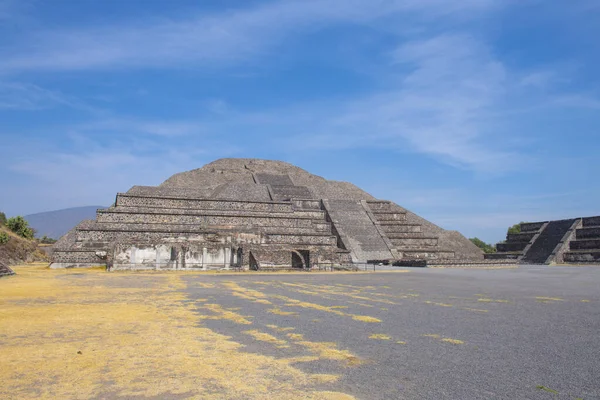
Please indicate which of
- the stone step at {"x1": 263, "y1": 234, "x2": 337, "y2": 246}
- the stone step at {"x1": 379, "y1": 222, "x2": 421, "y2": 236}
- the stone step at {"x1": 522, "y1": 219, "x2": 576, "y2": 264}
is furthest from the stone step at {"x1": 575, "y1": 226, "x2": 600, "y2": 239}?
the stone step at {"x1": 263, "y1": 234, "x2": 337, "y2": 246}

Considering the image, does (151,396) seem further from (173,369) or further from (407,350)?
(407,350)

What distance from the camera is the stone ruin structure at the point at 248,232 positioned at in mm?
19500

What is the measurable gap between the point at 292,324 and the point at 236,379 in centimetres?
240

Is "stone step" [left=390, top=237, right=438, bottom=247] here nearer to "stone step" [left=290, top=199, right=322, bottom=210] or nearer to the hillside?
"stone step" [left=290, top=199, right=322, bottom=210]

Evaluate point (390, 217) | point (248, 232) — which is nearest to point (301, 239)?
point (248, 232)

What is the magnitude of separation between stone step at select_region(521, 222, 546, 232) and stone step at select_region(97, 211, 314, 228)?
59.4ft

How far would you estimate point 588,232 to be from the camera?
30.6 meters

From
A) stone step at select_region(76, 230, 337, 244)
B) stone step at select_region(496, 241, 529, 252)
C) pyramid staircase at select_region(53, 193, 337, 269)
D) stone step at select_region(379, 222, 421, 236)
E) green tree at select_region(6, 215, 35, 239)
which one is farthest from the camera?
green tree at select_region(6, 215, 35, 239)

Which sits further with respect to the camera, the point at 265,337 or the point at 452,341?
the point at 265,337

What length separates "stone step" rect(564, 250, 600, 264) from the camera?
90.6ft

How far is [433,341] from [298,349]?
141 cm

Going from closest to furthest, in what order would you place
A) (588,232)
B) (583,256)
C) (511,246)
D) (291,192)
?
1. (583,256)
2. (588,232)
3. (511,246)
4. (291,192)

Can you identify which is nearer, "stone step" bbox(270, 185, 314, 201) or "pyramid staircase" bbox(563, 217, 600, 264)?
"pyramid staircase" bbox(563, 217, 600, 264)

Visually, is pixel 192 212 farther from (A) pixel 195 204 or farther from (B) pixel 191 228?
(B) pixel 191 228
